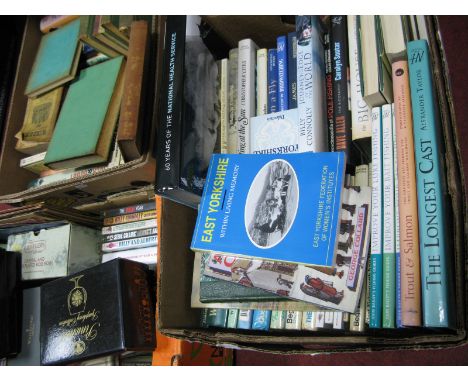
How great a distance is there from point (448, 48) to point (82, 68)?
109 centimetres

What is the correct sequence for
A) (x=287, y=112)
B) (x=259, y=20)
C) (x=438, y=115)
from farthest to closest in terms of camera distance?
(x=259, y=20), (x=287, y=112), (x=438, y=115)

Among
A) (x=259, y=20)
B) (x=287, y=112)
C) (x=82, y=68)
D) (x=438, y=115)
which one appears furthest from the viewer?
(x=82, y=68)

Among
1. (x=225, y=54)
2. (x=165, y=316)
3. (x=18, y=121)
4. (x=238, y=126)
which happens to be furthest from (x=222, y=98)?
(x=18, y=121)

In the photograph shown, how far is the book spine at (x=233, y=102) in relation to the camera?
892 millimetres

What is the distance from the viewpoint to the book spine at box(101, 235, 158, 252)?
1.02 metres

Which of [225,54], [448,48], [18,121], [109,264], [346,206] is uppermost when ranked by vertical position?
[448,48]

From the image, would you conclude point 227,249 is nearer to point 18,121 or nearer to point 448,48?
point 18,121

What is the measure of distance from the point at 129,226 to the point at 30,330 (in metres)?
0.37

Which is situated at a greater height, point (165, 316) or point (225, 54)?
point (225, 54)

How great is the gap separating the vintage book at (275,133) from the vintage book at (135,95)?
25 cm

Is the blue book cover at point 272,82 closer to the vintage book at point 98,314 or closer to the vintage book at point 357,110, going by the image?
the vintage book at point 357,110

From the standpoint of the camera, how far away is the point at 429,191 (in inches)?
25.1

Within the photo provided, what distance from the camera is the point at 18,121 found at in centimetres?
126

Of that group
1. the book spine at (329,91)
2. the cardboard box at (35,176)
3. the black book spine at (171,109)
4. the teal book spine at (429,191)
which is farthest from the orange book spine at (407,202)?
the cardboard box at (35,176)
